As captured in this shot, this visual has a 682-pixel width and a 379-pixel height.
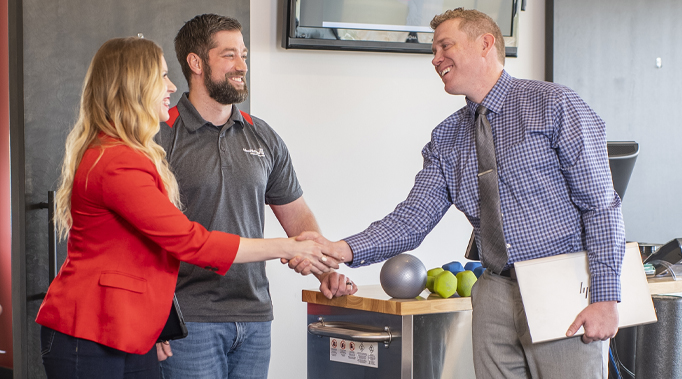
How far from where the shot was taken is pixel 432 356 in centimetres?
214

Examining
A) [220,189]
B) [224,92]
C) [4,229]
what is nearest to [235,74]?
[224,92]

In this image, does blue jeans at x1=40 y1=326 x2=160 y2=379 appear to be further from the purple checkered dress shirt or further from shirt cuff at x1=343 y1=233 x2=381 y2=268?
the purple checkered dress shirt

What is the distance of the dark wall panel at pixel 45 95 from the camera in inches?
101

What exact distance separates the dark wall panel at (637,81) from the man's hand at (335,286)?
2.18 meters

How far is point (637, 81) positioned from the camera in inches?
155

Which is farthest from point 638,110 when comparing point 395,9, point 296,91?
point 296,91

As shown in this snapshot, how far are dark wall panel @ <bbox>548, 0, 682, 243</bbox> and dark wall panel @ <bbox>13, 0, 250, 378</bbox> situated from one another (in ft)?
7.99

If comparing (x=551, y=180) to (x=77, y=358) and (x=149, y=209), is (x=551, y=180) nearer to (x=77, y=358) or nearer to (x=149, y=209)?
(x=149, y=209)

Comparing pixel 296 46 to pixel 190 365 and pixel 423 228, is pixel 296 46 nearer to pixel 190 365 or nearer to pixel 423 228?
pixel 423 228

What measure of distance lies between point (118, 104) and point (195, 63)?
2.04 ft

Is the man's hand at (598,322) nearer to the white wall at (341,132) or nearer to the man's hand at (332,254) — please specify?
the man's hand at (332,254)

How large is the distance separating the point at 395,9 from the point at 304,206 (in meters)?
1.47

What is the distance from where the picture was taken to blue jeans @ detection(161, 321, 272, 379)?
1.88 m

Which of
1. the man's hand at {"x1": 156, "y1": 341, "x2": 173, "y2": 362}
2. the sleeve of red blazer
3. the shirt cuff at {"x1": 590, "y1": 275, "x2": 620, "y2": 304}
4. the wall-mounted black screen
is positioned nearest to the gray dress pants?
the shirt cuff at {"x1": 590, "y1": 275, "x2": 620, "y2": 304}
